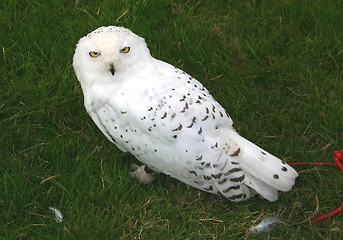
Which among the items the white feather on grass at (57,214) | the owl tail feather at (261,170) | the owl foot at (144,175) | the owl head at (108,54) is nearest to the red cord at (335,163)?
the owl tail feather at (261,170)

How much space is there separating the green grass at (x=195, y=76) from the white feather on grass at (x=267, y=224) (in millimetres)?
40

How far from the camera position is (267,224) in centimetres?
387

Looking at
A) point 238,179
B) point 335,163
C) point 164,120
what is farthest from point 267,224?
point 164,120

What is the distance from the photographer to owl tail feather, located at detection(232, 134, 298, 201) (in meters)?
3.57

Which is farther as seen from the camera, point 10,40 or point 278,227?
point 10,40

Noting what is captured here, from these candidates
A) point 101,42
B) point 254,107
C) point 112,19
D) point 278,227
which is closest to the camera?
point 101,42

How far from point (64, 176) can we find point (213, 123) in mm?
1158

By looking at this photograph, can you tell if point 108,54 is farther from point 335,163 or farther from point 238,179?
point 335,163

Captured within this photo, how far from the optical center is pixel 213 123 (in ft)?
11.7

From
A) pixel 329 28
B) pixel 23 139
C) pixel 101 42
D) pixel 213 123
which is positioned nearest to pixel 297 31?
pixel 329 28

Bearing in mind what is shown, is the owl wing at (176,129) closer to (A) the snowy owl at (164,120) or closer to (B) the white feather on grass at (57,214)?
(A) the snowy owl at (164,120)

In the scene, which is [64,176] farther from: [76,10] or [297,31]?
[297,31]

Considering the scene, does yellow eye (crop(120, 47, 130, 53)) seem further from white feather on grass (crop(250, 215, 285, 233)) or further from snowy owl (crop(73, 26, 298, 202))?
white feather on grass (crop(250, 215, 285, 233))

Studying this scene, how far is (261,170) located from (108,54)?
1224mm
